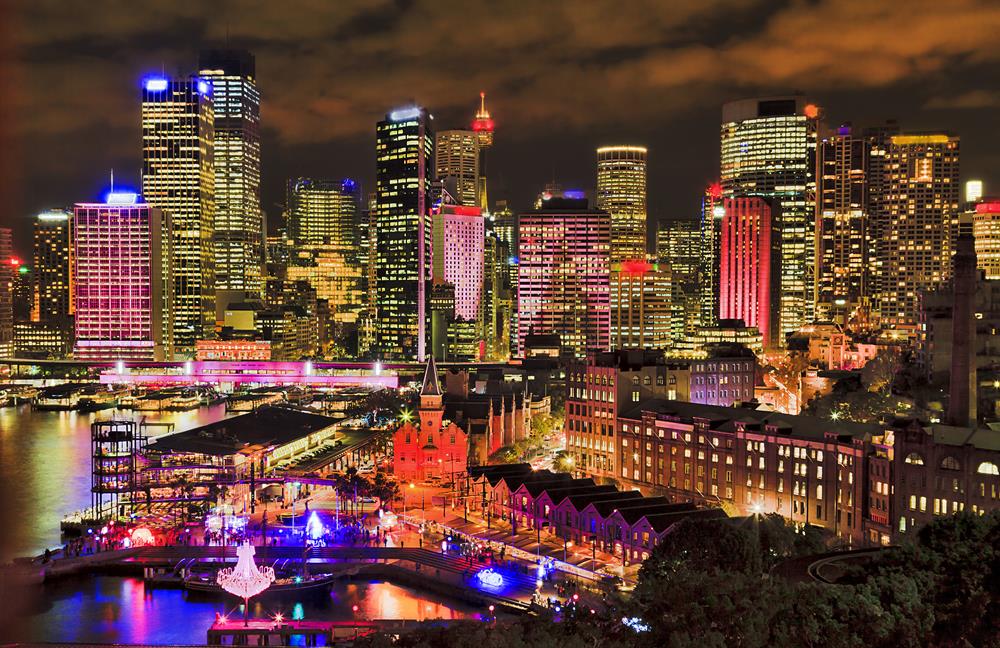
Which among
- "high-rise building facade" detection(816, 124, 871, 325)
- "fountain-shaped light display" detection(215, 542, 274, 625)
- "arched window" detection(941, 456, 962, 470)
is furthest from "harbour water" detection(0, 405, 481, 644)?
"high-rise building facade" detection(816, 124, 871, 325)

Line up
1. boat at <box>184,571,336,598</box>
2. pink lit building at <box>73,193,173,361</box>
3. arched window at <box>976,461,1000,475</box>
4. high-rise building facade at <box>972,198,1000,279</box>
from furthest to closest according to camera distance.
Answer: pink lit building at <box>73,193,173,361</box>
high-rise building facade at <box>972,198,1000,279</box>
boat at <box>184,571,336,598</box>
arched window at <box>976,461,1000,475</box>

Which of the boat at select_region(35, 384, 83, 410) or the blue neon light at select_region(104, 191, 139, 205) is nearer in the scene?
the boat at select_region(35, 384, 83, 410)

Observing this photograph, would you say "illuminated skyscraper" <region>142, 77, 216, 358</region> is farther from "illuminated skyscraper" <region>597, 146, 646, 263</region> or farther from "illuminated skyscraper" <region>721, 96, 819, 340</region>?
"illuminated skyscraper" <region>721, 96, 819, 340</region>

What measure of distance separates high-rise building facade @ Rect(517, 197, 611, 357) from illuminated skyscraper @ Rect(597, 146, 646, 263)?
23499mm

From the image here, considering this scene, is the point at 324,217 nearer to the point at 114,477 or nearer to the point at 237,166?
the point at 237,166

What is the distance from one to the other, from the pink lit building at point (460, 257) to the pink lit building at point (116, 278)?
2337 centimetres

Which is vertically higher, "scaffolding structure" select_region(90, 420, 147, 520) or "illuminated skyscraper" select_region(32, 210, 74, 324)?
"illuminated skyscraper" select_region(32, 210, 74, 324)

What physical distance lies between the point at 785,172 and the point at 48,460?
61030mm

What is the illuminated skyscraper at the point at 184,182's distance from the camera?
77312 millimetres

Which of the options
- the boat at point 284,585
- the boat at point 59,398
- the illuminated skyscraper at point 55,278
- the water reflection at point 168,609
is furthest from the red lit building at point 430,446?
the illuminated skyscraper at point 55,278

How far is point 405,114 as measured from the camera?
2928 inches

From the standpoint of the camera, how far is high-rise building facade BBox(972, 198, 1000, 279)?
185ft

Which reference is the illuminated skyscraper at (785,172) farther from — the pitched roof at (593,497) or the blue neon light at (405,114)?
the pitched roof at (593,497)

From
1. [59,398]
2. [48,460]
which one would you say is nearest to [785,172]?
[59,398]
